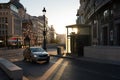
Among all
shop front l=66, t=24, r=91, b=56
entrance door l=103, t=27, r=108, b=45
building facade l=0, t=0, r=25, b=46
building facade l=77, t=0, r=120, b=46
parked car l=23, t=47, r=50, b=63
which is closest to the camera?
parked car l=23, t=47, r=50, b=63

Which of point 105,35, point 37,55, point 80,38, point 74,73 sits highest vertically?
point 105,35

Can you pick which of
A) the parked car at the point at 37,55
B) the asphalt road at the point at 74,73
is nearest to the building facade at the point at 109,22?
the parked car at the point at 37,55

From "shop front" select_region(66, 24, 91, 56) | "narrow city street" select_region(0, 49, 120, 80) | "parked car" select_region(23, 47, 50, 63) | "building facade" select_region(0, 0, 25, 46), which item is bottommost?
"narrow city street" select_region(0, 49, 120, 80)

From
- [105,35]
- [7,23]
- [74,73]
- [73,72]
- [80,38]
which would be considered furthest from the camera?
[7,23]

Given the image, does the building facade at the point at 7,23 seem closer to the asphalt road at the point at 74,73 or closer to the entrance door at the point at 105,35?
the entrance door at the point at 105,35

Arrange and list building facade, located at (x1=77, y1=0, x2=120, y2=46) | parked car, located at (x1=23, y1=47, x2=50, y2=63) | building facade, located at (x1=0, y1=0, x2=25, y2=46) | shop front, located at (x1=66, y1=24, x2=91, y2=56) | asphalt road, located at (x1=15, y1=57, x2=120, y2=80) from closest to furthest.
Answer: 1. asphalt road, located at (x1=15, y1=57, x2=120, y2=80)
2. parked car, located at (x1=23, y1=47, x2=50, y2=63)
3. building facade, located at (x1=77, y1=0, x2=120, y2=46)
4. shop front, located at (x1=66, y1=24, x2=91, y2=56)
5. building facade, located at (x1=0, y1=0, x2=25, y2=46)

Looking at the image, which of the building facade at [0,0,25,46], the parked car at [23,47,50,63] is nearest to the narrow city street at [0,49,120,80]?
the parked car at [23,47,50,63]

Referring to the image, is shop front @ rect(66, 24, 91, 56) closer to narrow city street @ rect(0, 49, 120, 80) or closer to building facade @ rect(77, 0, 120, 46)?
building facade @ rect(77, 0, 120, 46)

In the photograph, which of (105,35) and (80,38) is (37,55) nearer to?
(80,38)

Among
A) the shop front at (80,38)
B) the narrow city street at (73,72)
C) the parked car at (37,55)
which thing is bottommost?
the narrow city street at (73,72)

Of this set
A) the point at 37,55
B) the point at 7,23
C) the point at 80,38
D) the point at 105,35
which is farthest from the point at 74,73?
the point at 7,23

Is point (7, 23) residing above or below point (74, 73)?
above

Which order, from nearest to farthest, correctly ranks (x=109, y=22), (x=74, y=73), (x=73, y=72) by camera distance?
1. (x=74, y=73)
2. (x=73, y=72)
3. (x=109, y=22)

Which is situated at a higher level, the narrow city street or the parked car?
the parked car
